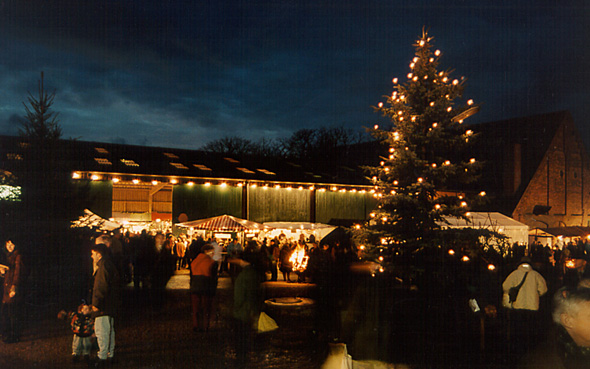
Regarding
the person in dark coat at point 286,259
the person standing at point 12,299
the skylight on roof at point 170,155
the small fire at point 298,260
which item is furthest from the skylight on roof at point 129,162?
the person standing at point 12,299

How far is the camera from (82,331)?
263 inches

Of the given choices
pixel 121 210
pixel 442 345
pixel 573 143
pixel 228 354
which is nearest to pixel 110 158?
pixel 121 210

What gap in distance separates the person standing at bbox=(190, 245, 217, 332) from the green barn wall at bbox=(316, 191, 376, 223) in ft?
59.9

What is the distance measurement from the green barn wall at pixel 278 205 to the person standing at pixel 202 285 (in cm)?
1588

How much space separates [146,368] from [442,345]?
4.94m

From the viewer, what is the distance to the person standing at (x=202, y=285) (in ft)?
29.3

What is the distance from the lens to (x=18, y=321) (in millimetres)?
8180

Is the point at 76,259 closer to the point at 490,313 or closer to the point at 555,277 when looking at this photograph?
the point at 490,313

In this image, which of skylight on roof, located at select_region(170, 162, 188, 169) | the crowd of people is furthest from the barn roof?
the crowd of people

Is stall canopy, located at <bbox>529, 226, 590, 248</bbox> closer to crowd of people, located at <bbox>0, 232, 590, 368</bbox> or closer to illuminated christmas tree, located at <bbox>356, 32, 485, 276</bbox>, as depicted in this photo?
crowd of people, located at <bbox>0, 232, 590, 368</bbox>

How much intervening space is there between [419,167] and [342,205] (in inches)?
570

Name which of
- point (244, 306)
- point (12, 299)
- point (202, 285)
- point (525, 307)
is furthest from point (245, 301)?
point (525, 307)

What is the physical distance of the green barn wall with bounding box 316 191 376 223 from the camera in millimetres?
27438

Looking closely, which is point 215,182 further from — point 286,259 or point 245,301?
point 245,301
